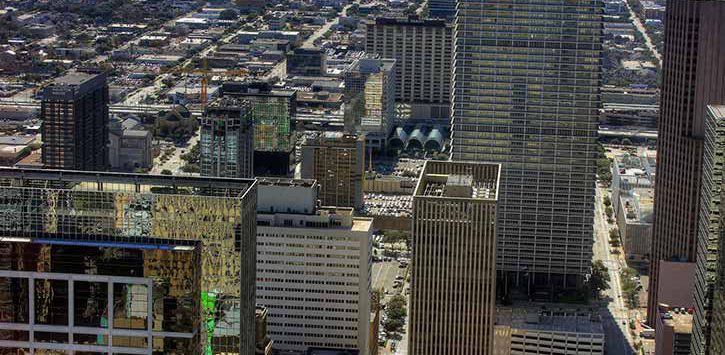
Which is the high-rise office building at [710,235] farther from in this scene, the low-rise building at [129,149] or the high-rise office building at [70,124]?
the low-rise building at [129,149]

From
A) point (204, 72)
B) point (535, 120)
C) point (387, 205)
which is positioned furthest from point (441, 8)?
point (535, 120)

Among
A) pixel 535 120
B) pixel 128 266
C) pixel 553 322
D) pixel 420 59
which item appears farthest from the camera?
pixel 420 59

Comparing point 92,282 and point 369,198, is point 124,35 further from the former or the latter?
point 92,282

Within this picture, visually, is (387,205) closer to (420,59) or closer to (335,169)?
(335,169)

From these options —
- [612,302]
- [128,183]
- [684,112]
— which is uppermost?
[128,183]

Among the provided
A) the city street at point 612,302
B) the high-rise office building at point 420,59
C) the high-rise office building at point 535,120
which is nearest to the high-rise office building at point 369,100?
the high-rise office building at point 420,59

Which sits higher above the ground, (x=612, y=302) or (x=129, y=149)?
(x=129, y=149)

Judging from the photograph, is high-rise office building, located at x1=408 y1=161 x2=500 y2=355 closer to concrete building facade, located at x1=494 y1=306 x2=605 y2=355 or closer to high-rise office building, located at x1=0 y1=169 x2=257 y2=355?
concrete building facade, located at x1=494 y1=306 x2=605 y2=355
